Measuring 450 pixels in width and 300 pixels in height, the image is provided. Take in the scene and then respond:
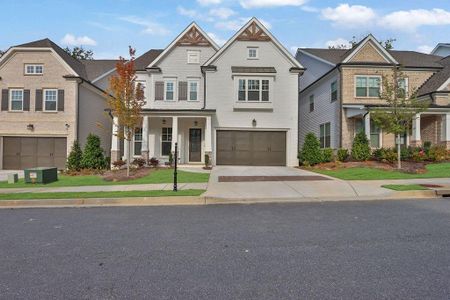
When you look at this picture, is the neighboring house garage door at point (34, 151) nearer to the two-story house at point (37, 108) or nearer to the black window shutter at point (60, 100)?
the two-story house at point (37, 108)

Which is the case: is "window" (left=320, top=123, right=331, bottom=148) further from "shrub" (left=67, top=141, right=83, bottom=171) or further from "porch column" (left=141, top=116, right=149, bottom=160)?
"shrub" (left=67, top=141, right=83, bottom=171)

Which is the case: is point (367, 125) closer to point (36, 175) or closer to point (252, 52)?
point (252, 52)

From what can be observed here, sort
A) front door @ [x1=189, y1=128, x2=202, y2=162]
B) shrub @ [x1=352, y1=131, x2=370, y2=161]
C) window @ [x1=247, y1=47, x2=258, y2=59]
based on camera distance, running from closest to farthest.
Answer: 1. shrub @ [x1=352, y1=131, x2=370, y2=161]
2. window @ [x1=247, y1=47, x2=258, y2=59]
3. front door @ [x1=189, y1=128, x2=202, y2=162]

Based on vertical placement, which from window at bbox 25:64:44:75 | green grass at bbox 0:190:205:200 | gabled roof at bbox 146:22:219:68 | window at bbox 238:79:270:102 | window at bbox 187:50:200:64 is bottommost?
green grass at bbox 0:190:205:200

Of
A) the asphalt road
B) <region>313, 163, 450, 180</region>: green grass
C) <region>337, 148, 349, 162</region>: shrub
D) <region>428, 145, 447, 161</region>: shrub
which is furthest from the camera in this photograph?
<region>337, 148, 349, 162</region>: shrub

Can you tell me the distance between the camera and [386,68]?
21.9 m

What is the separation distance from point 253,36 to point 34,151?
18.1m

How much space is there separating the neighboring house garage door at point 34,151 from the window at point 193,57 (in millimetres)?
11055

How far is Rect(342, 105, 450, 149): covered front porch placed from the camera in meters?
20.1

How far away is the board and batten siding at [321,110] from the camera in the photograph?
73.8ft

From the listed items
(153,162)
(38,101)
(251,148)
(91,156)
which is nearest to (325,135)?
(251,148)

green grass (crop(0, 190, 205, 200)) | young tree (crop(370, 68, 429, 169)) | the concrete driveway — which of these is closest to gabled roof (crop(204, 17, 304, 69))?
young tree (crop(370, 68, 429, 169))

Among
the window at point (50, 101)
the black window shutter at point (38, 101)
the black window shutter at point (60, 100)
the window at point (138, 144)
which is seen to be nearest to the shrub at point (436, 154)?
the window at point (138, 144)

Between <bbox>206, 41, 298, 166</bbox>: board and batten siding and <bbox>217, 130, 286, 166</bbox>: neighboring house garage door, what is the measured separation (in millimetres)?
452
